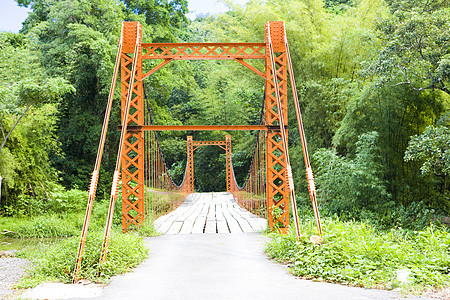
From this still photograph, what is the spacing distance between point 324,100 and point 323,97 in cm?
30

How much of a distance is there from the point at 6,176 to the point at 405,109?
883 cm

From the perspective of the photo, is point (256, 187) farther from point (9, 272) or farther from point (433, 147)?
point (9, 272)

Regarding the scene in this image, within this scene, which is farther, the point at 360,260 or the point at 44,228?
the point at 44,228

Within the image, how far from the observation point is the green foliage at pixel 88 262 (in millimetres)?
3589

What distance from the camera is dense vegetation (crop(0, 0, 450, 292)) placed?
24.8ft

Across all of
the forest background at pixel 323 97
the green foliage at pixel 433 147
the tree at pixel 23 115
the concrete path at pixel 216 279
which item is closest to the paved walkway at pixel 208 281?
the concrete path at pixel 216 279

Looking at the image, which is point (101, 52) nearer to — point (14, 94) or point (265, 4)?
point (14, 94)

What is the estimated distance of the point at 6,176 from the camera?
981 cm

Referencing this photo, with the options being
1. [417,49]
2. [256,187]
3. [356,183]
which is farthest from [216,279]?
[417,49]

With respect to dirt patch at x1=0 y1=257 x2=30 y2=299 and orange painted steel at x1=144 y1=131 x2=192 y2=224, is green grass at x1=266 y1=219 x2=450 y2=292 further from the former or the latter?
orange painted steel at x1=144 y1=131 x2=192 y2=224

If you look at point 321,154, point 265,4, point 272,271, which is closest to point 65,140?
point 265,4

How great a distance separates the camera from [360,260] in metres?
3.75

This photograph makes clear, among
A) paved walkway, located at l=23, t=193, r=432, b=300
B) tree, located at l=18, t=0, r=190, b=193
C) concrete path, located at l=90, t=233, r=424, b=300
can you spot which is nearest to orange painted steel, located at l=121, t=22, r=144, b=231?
paved walkway, located at l=23, t=193, r=432, b=300

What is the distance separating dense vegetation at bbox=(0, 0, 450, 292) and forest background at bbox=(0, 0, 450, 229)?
30mm
